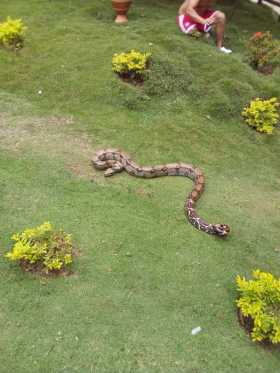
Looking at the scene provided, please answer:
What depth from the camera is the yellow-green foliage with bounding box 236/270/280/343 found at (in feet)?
14.1

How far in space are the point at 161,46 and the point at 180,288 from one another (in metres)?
6.19

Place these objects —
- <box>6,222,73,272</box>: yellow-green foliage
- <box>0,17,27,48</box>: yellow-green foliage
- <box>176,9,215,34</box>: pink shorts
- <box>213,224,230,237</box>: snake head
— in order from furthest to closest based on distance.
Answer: <box>176,9,215,34</box>: pink shorts < <box>0,17,27,48</box>: yellow-green foliage < <box>213,224,230,237</box>: snake head < <box>6,222,73,272</box>: yellow-green foliage

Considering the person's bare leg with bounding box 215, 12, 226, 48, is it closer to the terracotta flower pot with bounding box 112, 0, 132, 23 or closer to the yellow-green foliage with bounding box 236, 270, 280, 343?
the terracotta flower pot with bounding box 112, 0, 132, 23

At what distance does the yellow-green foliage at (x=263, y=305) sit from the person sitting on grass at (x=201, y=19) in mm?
6618

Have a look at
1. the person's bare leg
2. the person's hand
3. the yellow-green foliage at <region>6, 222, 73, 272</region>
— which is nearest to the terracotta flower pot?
the person's hand

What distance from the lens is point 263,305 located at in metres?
4.41

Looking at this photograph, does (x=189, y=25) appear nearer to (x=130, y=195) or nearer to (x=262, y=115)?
(x=262, y=115)

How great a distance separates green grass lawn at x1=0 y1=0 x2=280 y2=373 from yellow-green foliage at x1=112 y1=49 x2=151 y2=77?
28 centimetres

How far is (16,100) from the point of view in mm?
7902

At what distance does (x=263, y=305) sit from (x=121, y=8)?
27.2 feet

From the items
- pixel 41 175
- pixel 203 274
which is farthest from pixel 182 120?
pixel 203 274

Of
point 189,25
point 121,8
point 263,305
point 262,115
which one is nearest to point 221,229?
point 263,305

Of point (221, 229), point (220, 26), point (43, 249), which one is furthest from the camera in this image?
point (220, 26)

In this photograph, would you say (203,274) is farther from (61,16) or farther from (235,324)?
(61,16)
